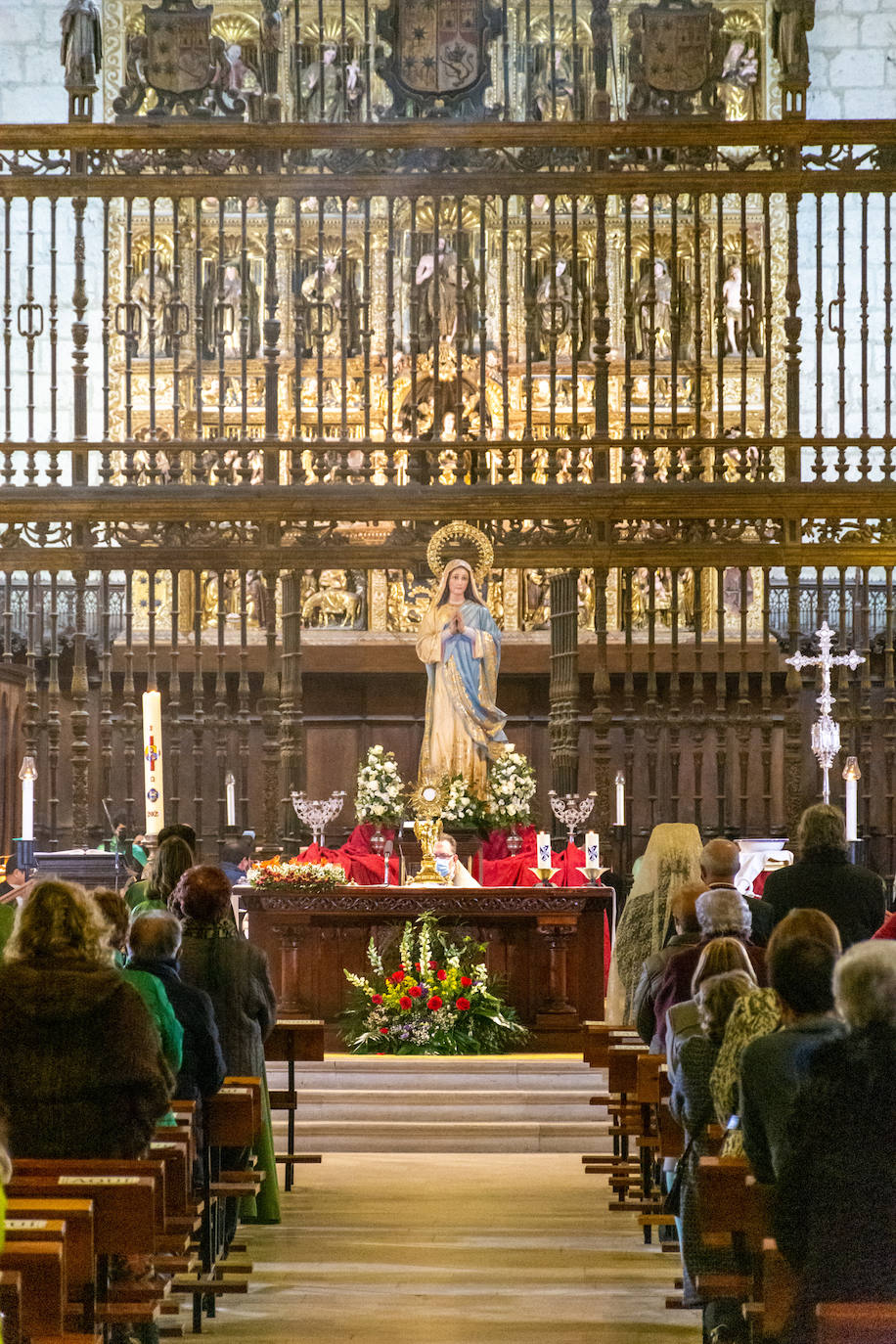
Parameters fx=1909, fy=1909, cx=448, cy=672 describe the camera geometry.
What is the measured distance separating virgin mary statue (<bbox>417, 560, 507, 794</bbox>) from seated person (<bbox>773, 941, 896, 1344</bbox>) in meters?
7.85

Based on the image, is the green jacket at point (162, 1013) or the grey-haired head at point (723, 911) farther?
the grey-haired head at point (723, 911)

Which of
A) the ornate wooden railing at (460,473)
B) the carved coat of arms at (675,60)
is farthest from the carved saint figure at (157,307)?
the carved coat of arms at (675,60)

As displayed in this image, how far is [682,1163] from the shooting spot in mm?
5504

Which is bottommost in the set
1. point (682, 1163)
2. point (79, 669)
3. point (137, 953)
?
point (682, 1163)

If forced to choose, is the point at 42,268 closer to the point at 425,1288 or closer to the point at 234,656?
the point at 234,656

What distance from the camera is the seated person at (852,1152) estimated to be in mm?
3711

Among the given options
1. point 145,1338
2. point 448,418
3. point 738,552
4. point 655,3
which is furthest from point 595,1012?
point 655,3

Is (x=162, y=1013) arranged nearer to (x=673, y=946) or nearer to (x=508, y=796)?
(x=673, y=946)

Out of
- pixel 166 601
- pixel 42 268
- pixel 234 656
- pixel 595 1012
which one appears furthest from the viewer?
pixel 42 268

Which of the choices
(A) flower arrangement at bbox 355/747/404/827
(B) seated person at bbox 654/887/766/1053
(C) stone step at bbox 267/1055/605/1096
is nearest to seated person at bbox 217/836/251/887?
(A) flower arrangement at bbox 355/747/404/827

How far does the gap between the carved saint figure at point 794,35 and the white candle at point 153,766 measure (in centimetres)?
676

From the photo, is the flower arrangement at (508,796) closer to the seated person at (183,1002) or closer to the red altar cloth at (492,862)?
the red altar cloth at (492,862)

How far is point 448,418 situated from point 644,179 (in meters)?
3.60

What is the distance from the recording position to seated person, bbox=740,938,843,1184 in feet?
13.4
